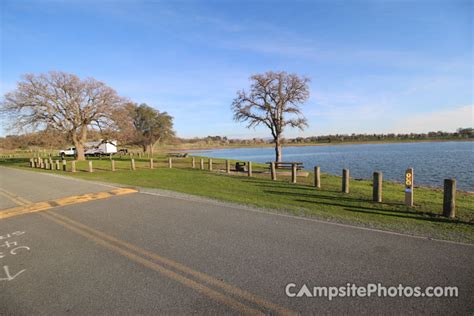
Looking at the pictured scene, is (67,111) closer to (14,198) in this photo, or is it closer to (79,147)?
(79,147)

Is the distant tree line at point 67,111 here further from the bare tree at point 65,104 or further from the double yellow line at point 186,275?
the double yellow line at point 186,275

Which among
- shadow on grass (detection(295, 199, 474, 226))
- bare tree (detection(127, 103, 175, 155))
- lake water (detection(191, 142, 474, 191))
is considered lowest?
lake water (detection(191, 142, 474, 191))

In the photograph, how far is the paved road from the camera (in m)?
2.93

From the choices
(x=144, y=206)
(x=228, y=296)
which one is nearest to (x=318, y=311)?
(x=228, y=296)

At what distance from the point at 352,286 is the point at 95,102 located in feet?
108

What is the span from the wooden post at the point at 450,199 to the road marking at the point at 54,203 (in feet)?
34.1

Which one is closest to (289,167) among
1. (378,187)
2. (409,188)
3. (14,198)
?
(378,187)

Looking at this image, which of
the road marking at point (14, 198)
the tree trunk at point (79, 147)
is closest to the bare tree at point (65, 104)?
the tree trunk at point (79, 147)

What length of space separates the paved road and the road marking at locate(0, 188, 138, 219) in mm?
1245

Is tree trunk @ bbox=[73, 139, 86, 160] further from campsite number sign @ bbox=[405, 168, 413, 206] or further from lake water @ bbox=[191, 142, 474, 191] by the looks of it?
campsite number sign @ bbox=[405, 168, 413, 206]

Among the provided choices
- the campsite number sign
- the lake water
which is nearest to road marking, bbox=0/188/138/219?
the campsite number sign

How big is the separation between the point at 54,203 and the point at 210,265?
7.32 meters

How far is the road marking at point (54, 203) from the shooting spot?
7.47m

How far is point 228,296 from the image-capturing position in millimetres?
3053
